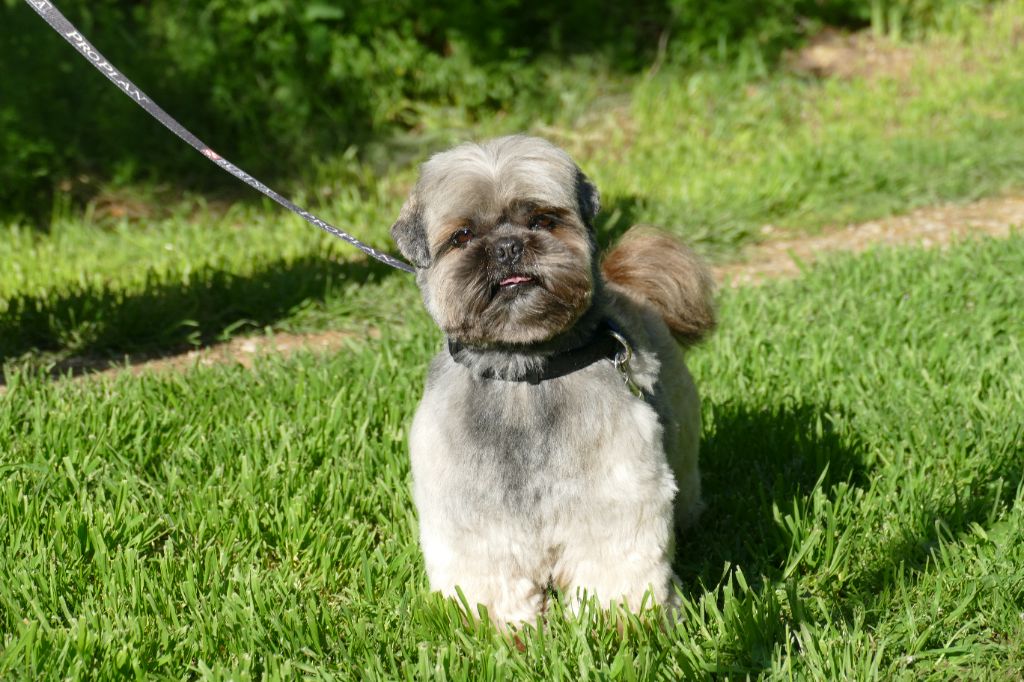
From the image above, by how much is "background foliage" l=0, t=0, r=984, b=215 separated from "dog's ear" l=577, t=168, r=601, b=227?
→ 6.97 meters

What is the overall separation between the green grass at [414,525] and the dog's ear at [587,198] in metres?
1.20

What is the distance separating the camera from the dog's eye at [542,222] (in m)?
3.47

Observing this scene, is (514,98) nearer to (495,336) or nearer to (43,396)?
(43,396)

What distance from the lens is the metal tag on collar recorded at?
356 cm

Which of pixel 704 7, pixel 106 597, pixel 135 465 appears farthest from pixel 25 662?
pixel 704 7

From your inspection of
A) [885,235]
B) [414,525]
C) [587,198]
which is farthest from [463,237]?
[885,235]

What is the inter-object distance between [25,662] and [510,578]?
143 centimetres

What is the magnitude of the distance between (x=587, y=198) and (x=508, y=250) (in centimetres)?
40

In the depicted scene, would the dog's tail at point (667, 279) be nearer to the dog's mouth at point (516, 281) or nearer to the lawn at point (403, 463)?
the lawn at point (403, 463)

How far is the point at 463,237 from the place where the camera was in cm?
350

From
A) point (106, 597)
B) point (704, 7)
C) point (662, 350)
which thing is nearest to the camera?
point (106, 597)

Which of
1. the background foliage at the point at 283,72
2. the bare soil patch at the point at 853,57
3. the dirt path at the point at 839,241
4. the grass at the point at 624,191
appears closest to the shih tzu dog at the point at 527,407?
the dirt path at the point at 839,241

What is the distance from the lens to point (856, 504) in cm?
436

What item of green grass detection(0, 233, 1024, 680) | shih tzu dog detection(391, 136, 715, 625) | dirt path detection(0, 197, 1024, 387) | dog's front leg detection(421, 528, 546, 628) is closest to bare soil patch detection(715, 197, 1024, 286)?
dirt path detection(0, 197, 1024, 387)
